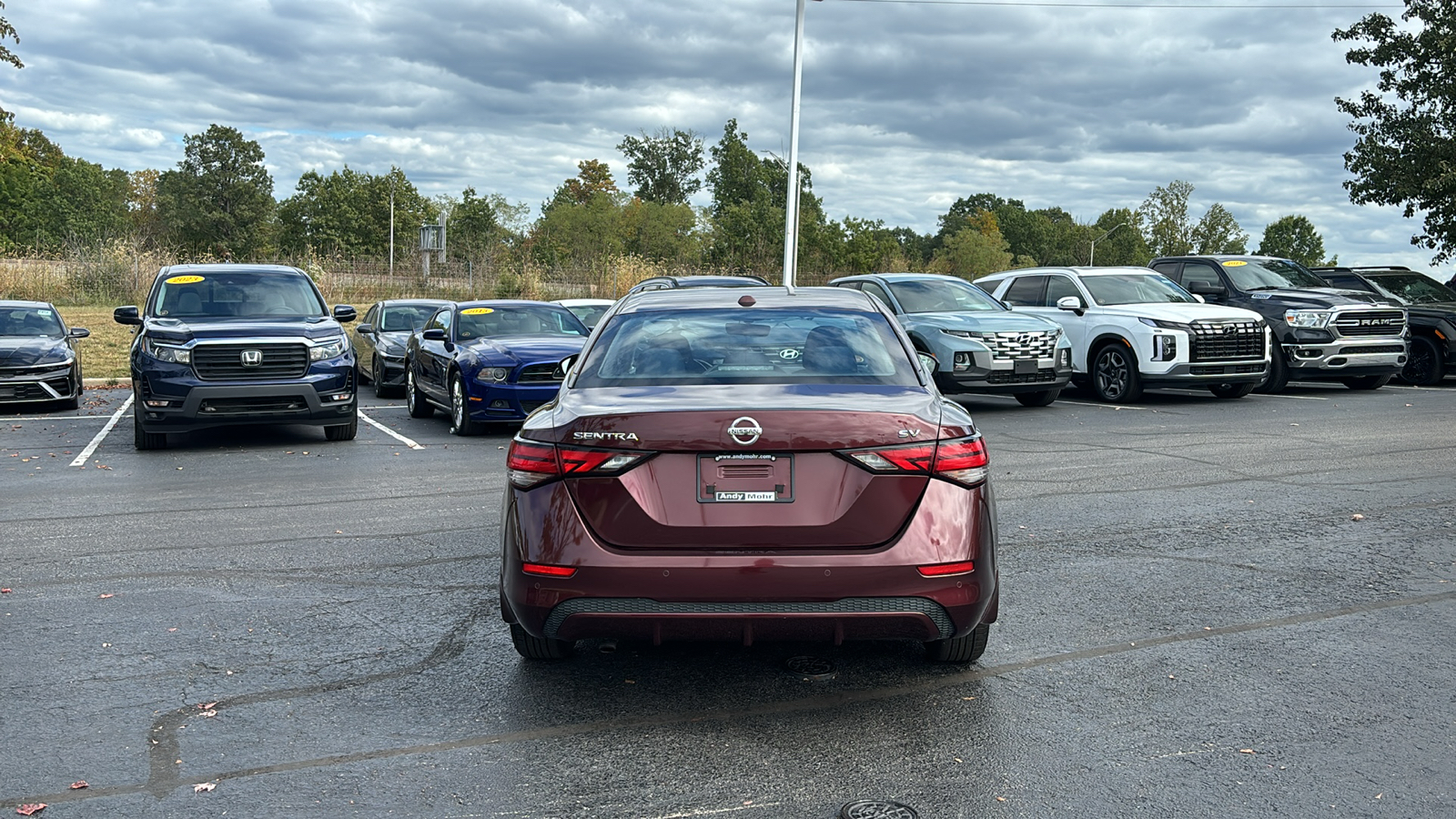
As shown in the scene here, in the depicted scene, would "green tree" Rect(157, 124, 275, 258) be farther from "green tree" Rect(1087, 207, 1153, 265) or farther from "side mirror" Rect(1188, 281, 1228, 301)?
"side mirror" Rect(1188, 281, 1228, 301)

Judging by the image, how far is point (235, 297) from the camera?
13883 millimetres

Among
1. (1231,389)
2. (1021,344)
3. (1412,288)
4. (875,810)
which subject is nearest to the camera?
(875,810)

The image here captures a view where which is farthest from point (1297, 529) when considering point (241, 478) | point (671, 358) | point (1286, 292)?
point (1286, 292)

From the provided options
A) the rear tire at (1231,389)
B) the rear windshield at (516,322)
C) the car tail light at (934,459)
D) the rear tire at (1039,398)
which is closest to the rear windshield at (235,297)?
the rear windshield at (516,322)

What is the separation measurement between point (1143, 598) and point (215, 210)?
86.8m

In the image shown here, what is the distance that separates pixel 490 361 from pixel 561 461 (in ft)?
32.1

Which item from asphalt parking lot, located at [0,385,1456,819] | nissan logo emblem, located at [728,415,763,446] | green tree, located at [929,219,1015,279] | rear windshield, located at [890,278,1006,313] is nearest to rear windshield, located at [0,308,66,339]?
asphalt parking lot, located at [0,385,1456,819]

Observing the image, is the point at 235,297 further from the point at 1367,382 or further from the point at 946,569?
the point at 1367,382

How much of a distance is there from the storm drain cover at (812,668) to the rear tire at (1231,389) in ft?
45.1

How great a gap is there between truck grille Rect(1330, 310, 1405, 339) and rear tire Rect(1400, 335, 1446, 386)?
7.03ft

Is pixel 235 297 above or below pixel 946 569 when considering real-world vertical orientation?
above

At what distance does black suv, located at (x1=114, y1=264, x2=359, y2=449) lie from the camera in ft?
41.1

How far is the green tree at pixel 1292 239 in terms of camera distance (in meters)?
128

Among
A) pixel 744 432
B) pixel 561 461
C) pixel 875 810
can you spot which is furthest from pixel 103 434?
pixel 875 810
